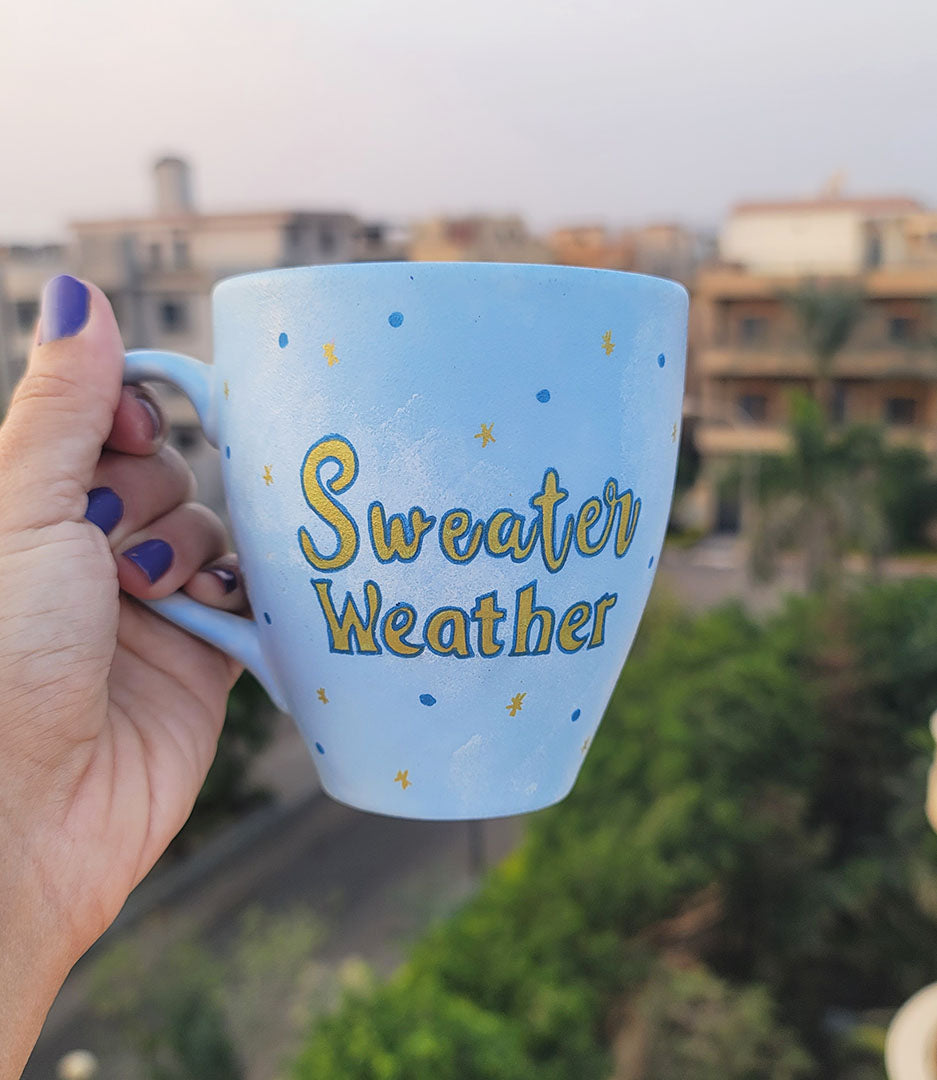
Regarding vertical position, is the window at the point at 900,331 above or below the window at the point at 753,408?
above

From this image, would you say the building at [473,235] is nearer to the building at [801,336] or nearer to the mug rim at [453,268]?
the building at [801,336]

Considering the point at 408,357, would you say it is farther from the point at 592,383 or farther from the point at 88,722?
the point at 88,722

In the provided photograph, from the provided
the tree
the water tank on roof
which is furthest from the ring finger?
the tree

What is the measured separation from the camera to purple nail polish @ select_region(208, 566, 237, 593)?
0.74 m

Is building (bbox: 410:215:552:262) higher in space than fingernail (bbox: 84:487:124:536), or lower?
lower

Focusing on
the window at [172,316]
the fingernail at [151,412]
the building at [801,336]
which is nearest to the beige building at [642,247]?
the building at [801,336]

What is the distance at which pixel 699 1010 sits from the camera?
164 inches

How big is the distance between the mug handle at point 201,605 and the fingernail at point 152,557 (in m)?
0.02

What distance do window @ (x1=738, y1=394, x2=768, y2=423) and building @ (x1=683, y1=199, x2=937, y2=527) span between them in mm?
14

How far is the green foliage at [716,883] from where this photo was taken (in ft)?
12.4

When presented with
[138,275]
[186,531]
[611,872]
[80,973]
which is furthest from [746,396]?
[186,531]

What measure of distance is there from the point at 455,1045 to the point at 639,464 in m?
3.14

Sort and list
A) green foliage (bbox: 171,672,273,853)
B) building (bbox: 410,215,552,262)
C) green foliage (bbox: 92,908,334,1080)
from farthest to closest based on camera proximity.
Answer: building (bbox: 410,215,552,262)
green foliage (bbox: 171,672,273,853)
green foliage (bbox: 92,908,334,1080)

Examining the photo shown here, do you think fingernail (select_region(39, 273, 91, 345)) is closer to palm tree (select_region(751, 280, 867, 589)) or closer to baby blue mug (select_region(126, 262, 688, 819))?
baby blue mug (select_region(126, 262, 688, 819))
